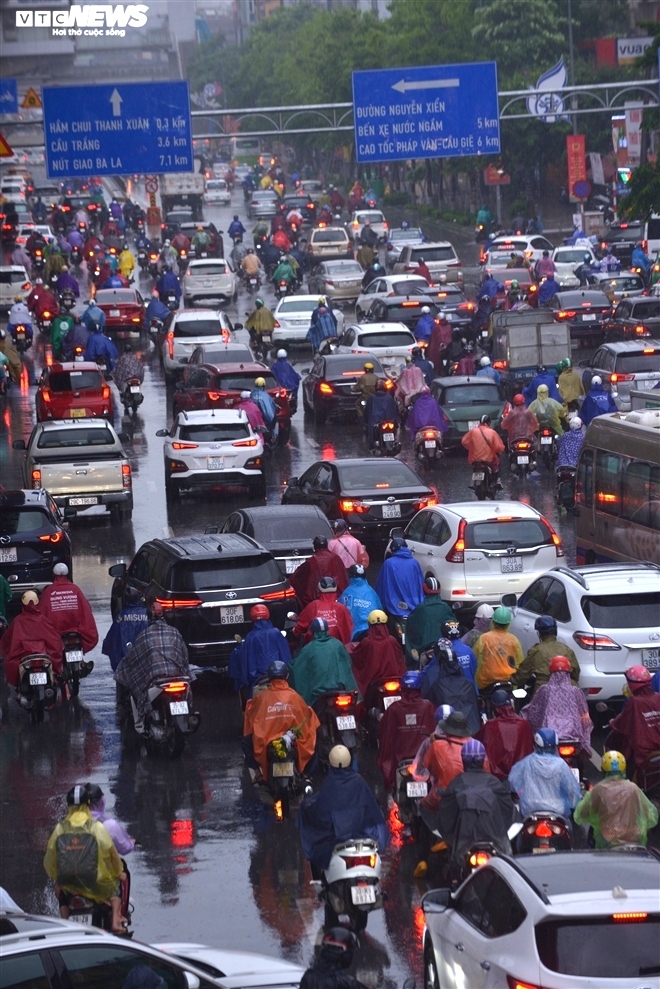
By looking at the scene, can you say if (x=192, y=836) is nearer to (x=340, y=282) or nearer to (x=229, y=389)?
(x=229, y=389)

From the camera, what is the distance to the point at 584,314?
40.1m

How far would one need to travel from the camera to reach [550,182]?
83875mm

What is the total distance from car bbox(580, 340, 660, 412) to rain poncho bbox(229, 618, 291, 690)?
661 inches

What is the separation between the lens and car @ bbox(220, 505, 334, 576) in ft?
66.3

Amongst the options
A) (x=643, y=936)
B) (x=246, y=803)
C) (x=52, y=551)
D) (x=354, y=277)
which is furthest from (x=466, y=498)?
(x=354, y=277)

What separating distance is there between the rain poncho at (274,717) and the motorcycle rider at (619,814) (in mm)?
2945

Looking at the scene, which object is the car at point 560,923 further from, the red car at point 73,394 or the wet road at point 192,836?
the red car at point 73,394

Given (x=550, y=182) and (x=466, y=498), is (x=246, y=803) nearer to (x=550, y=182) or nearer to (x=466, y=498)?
(x=466, y=498)

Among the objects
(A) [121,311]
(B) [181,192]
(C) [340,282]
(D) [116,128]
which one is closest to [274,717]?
(D) [116,128]

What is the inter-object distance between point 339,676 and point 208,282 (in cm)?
3757

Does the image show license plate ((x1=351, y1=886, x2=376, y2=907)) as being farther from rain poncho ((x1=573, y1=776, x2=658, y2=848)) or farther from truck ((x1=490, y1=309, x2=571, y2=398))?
truck ((x1=490, y1=309, x2=571, y2=398))

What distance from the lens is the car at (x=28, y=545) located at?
20.7 meters

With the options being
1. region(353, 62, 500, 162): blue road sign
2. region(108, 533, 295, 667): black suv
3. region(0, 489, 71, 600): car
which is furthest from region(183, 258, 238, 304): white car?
region(108, 533, 295, 667): black suv

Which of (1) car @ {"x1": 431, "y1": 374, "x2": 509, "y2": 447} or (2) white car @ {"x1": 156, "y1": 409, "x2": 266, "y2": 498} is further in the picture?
(1) car @ {"x1": 431, "y1": 374, "x2": 509, "y2": 447}
